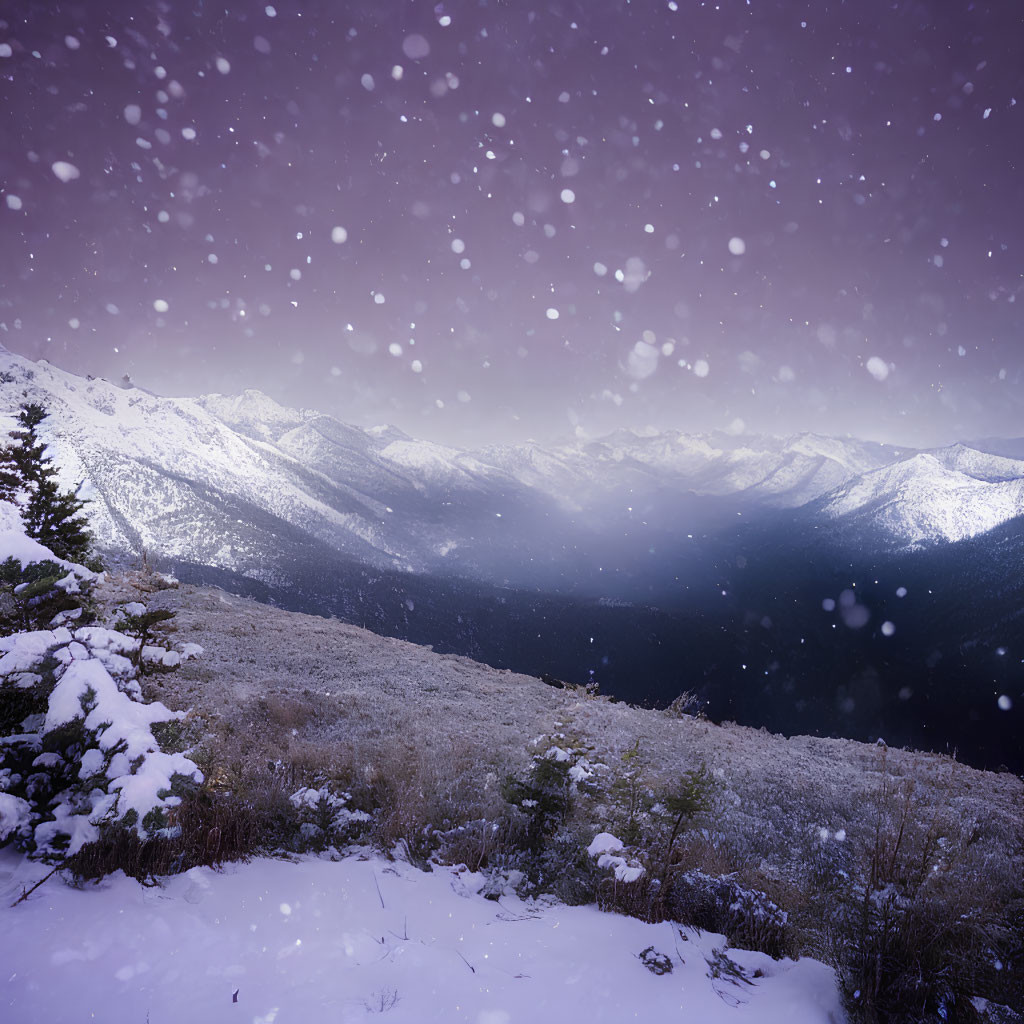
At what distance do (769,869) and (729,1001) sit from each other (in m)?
3.34

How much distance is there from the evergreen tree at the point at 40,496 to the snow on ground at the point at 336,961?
10.6 m

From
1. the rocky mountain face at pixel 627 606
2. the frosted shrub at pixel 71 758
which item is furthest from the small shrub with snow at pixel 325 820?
the rocky mountain face at pixel 627 606

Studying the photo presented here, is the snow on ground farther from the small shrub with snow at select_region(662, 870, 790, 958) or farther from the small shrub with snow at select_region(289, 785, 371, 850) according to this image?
→ the small shrub with snow at select_region(289, 785, 371, 850)

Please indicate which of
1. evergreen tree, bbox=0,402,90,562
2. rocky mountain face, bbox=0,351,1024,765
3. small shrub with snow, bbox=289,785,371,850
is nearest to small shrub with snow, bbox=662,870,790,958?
small shrub with snow, bbox=289,785,371,850

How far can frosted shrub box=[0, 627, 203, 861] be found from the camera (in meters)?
3.40

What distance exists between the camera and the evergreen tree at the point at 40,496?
1078 centimetres

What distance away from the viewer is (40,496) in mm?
11242

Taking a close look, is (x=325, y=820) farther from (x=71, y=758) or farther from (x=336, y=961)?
(x=71, y=758)

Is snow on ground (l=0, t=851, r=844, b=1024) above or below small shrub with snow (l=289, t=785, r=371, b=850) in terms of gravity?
above

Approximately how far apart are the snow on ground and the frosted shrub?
30 centimetres

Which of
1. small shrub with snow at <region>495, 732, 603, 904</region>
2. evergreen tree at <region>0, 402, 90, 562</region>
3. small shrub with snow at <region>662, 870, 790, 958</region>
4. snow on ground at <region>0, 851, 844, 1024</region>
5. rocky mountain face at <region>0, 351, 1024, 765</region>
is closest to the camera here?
snow on ground at <region>0, 851, 844, 1024</region>

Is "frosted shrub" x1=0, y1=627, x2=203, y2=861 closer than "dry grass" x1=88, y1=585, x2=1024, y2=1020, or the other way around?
→ "frosted shrub" x1=0, y1=627, x2=203, y2=861

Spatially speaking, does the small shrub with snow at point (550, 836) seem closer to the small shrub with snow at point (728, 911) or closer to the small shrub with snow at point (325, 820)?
the small shrub with snow at point (728, 911)

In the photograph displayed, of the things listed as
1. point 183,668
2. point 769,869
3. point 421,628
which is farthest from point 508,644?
point 769,869
